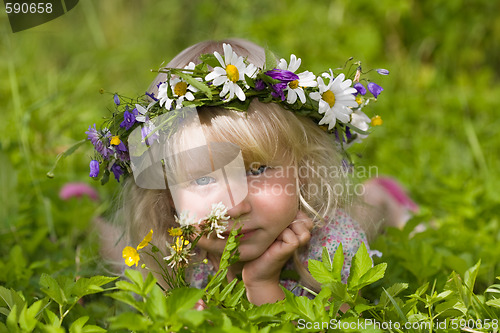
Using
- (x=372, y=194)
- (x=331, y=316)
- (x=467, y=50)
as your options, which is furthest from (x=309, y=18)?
(x=331, y=316)

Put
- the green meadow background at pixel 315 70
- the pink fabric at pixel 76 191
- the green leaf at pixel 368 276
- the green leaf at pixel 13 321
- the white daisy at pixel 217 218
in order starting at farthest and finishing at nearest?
the pink fabric at pixel 76 191, the green meadow background at pixel 315 70, the white daisy at pixel 217 218, the green leaf at pixel 368 276, the green leaf at pixel 13 321

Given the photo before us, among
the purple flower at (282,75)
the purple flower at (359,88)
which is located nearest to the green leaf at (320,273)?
the purple flower at (282,75)

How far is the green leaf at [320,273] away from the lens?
99 cm

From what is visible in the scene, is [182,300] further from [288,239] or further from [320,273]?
[288,239]

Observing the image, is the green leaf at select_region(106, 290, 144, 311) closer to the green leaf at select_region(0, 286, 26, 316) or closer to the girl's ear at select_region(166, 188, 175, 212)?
the green leaf at select_region(0, 286, 26, 316)

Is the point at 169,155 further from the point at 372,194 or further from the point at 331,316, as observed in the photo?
the point at 372,194

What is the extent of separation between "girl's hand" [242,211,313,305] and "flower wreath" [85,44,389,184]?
28cm

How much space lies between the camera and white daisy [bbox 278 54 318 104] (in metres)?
1.24

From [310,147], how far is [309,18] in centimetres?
255

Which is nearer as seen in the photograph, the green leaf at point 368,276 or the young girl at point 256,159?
the green leaf at point 368,276

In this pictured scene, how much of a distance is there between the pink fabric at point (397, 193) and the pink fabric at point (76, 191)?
1.22 metres

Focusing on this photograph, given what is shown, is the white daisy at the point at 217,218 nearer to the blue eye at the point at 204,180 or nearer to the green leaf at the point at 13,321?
the blue eye at the point at 204,180

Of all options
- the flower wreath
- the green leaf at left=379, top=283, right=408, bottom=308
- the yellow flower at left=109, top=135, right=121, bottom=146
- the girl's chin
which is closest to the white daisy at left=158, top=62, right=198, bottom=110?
the flower wreath

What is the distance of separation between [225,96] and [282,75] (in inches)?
5.5
